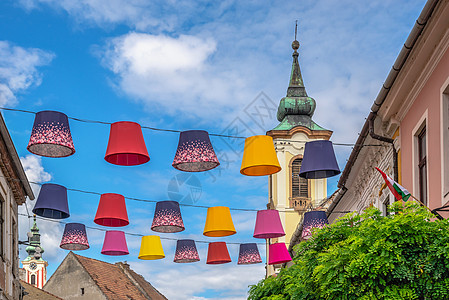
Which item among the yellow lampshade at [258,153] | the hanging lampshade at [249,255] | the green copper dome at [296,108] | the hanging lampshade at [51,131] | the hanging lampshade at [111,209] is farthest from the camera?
the green copper dome at [296,108]

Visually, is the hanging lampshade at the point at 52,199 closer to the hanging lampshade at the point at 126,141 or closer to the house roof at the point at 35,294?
the hanging lampshade at the point at 126,141

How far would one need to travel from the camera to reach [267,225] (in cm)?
2089

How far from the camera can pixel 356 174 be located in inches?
877

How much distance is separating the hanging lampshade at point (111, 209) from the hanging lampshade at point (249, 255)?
614cm

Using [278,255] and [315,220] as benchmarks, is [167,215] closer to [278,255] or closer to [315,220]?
[315,220]

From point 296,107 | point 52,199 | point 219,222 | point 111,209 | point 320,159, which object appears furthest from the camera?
point 296,107

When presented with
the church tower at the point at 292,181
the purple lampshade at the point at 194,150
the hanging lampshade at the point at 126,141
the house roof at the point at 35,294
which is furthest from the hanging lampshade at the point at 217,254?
the church tower at the point at 292,181

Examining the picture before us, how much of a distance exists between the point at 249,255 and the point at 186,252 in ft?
8.15

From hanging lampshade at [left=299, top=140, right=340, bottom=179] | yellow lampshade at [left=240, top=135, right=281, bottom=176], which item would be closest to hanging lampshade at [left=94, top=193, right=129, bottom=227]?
yellow lampshade at [left=240, top=135, right=281, bottom=176]

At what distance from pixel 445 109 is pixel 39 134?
6.83m

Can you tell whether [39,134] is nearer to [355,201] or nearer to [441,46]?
[441,46]

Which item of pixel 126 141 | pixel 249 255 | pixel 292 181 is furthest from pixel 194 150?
pixel 292 181

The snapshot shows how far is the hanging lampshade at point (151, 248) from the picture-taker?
2120 cm

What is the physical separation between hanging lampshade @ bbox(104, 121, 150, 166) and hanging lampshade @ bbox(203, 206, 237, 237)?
4.14 meters
